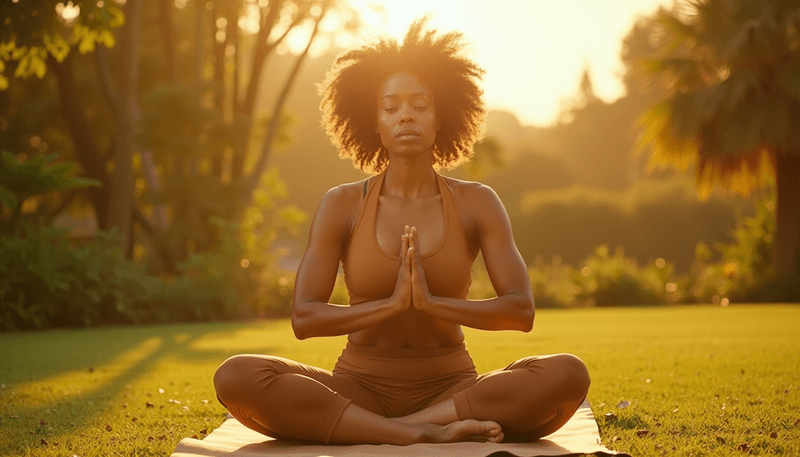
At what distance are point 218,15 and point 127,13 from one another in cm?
277

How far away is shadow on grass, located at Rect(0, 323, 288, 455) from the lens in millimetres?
5098

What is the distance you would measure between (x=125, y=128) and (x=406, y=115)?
13.0 metres

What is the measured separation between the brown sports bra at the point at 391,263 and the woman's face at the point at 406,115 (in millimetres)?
329

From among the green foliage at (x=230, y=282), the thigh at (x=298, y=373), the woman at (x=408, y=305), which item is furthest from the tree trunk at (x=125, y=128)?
the thigh at (x=298, y=373)

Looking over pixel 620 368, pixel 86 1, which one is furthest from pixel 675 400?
pixel 86 1

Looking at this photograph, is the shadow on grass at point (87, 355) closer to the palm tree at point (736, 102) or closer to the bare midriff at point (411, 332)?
the bare midriff at point (411, 332)

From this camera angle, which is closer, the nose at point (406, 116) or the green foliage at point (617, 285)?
the nose at point (406, 116)

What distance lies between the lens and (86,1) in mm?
6621

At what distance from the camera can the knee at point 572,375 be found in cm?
355

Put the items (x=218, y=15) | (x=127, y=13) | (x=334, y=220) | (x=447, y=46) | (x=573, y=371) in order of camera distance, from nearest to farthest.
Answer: (x=573, y=371) < (x=334, y=220) < (x=447, y=46) < (x=127, y=13) < (x=218, y=15)

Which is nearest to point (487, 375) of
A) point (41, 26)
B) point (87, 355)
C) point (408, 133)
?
point (408, 133)

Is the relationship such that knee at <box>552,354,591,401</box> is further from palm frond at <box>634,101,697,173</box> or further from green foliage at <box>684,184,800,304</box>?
green foliage at <box>684,184,800,304</box>

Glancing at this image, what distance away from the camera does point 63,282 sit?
11.4m

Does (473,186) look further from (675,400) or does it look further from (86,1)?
(86,1)
